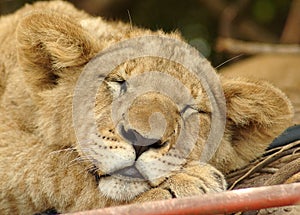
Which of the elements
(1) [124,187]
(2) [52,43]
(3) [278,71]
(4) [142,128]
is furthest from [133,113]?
(3) [278,71]

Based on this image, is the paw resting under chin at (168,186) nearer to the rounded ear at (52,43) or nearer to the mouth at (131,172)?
the mouth at (131,172)

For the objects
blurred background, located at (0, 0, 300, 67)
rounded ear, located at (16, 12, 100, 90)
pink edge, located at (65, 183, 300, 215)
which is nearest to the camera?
pink edge, located at (65, 183, 300, 215)

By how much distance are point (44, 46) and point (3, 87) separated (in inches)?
20.0

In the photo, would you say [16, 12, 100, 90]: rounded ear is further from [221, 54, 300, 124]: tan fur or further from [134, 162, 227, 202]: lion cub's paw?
Result: [221, 54, 300, 124]: tan fur

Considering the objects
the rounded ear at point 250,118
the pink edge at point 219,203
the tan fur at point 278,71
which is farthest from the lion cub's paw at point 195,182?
the tan fur at point 278,71

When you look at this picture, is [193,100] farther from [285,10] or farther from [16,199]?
[285,10]

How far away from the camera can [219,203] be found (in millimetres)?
2521

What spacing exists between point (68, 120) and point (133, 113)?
506 mm

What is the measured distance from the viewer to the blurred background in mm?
7770

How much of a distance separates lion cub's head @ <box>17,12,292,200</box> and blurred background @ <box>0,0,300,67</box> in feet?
13.1

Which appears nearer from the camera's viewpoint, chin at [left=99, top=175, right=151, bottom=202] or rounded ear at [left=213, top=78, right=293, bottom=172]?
chin at [left=99, top=175, right=151, bottom=202]

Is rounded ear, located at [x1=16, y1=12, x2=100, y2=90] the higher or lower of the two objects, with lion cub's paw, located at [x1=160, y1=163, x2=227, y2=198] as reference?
higher

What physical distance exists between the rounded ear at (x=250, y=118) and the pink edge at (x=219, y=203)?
1042 mm

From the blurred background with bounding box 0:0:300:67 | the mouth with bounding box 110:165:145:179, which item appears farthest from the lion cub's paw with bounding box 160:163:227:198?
the blurred background with bounding box 0:0:300:67
